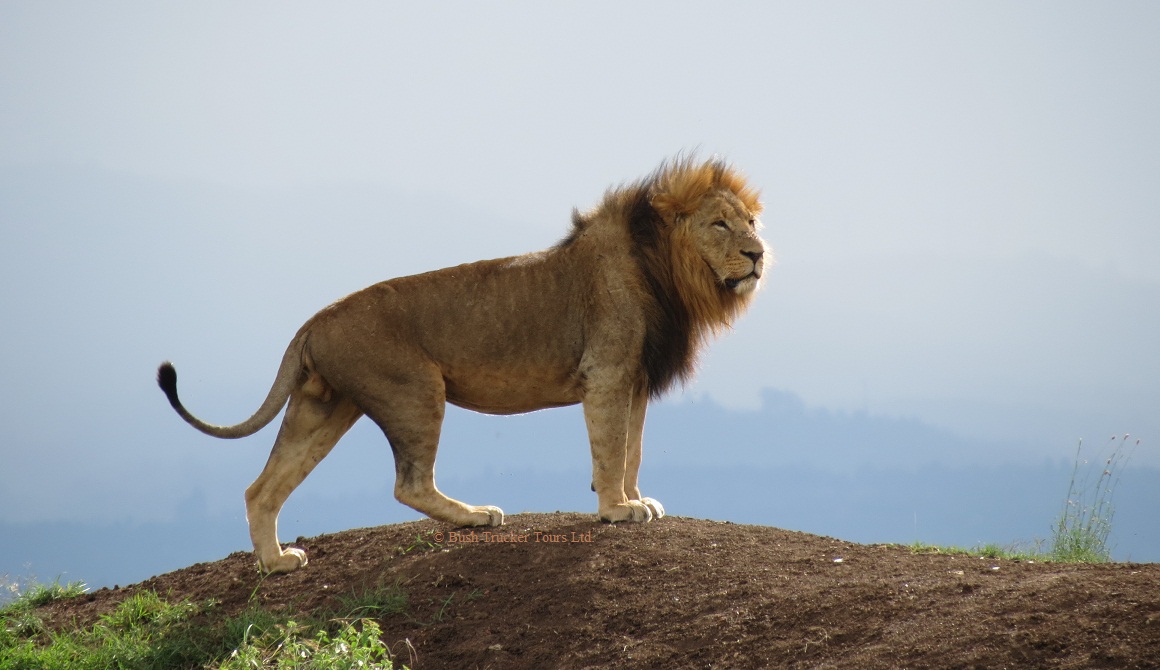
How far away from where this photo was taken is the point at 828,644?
492 centimetres

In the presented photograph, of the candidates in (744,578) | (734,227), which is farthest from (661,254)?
(744,578)

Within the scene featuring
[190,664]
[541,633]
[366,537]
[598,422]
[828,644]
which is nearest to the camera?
[828,644]

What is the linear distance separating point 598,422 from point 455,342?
3.27 ft

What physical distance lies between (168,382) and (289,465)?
34.1 inches

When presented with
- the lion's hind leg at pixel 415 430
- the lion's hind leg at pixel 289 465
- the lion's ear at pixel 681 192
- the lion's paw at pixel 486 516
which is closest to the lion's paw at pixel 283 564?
the lion's hind leg at pixel 289 465

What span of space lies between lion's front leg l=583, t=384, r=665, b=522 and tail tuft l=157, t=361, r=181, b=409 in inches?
96.3

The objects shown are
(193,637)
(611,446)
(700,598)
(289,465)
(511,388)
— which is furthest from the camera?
(511,388)

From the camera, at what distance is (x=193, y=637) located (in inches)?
243

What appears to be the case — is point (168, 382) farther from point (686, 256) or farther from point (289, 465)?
point (686, 256)

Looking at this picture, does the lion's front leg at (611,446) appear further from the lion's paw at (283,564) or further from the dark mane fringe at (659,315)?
the lion's paw at (283,564)

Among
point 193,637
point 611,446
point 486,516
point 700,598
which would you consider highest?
point 611,446

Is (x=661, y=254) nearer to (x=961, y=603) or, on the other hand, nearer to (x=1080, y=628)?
(x=961, y=603)

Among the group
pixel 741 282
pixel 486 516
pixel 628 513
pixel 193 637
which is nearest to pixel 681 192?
pixel 741 282

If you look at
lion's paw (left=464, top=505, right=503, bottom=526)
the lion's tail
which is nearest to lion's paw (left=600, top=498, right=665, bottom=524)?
lion's paw (left=464, top=505, right=503, bottom=526)
